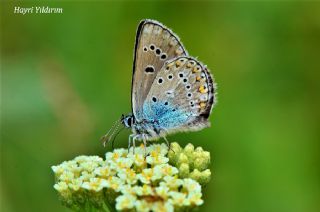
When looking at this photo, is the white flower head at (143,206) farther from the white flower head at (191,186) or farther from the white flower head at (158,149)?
the white flower head at (158,149)

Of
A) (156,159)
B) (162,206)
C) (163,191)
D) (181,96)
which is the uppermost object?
(181,96)

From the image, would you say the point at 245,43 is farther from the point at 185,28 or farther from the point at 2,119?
the point at 2,119

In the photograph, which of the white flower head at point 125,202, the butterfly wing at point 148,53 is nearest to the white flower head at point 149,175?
the white flower head at point 125,202

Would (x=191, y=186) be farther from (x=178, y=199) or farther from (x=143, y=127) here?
(x=143, y=127)

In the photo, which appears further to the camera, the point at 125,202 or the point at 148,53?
the point at 148,53

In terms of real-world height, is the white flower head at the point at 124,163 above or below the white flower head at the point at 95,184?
above

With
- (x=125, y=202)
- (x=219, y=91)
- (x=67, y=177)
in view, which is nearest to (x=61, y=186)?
(x=67, y=177)

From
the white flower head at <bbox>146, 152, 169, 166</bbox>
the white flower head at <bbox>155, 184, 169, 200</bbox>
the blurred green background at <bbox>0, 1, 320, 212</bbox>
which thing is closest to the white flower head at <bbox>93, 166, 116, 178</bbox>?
the white flower head at <bbox>146, 152, 169, 166</bbox>

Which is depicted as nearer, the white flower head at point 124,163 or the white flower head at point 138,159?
A: the white flower head at point 124,163
